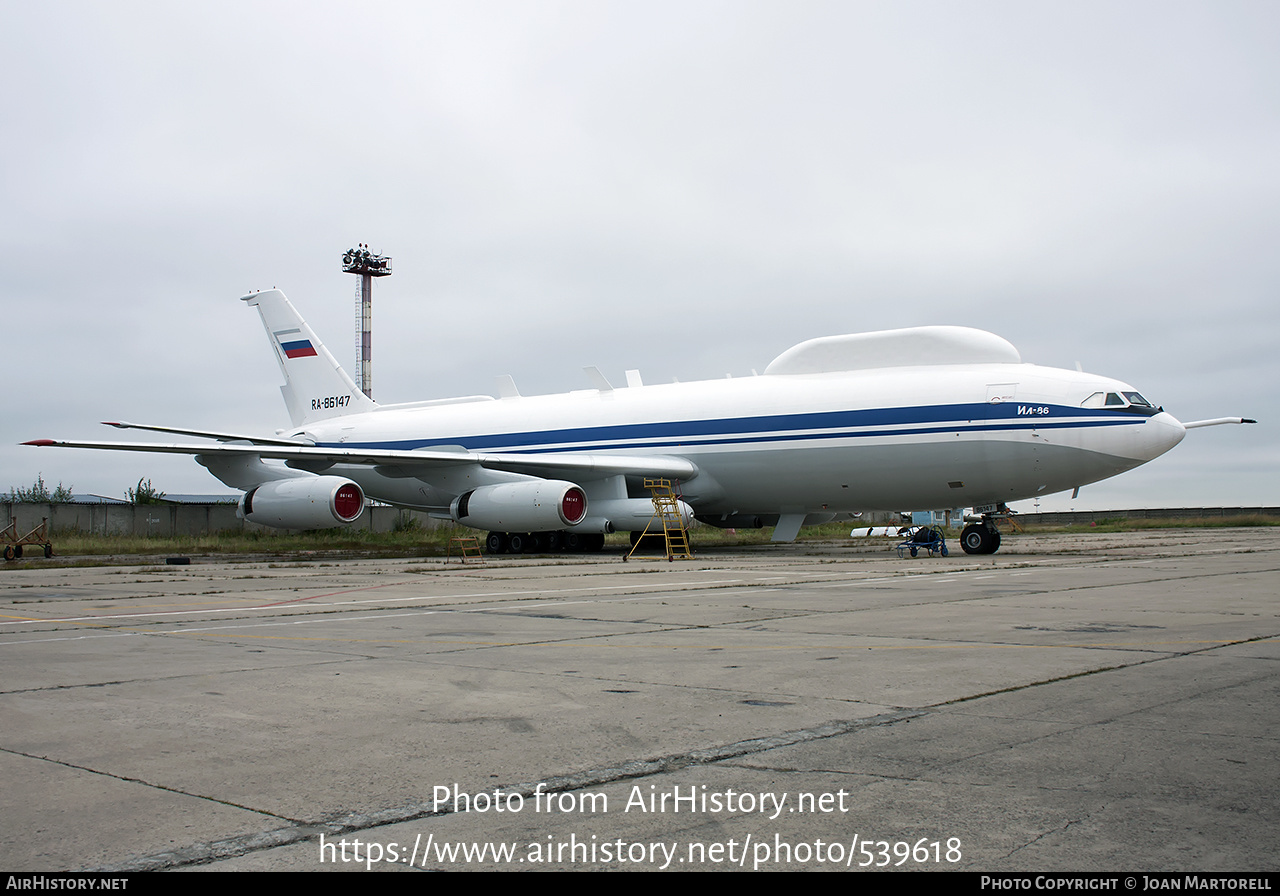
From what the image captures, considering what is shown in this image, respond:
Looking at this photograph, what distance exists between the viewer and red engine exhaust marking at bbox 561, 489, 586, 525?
23609 millimetres

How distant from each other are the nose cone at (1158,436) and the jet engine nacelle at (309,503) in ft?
57.0

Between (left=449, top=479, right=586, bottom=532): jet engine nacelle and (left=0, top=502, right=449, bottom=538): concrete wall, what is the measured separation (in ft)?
42.5

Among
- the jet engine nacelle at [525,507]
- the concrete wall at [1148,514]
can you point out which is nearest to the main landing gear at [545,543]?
the jet engine nacelle at [525,507]

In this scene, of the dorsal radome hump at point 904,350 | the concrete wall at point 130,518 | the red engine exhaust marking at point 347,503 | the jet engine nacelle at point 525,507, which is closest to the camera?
the dorsal radome hump at point 904,350

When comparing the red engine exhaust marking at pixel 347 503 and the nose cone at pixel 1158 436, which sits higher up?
the nose cone at pixel 1158 436

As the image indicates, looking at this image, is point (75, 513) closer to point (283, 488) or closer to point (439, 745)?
point (283, 488)

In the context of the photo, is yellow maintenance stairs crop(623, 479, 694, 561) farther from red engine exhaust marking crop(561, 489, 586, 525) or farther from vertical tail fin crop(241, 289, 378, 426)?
vertical tail fin crop(241, 289, 378, 426)

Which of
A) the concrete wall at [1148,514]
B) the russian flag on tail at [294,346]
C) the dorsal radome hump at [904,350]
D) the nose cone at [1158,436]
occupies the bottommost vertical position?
the concrete wall at [1148,514]

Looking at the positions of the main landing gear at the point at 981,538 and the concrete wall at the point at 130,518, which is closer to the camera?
the main landing gear at the point at 981,538

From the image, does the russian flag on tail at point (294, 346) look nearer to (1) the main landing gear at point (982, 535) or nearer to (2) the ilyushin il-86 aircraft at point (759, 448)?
(2) the ilyushin il-86 aircraft at point (759, 448)

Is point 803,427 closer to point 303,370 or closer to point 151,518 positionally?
point 303,370

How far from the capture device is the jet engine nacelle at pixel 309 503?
80.3 ft

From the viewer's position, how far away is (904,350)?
2303 centimetres

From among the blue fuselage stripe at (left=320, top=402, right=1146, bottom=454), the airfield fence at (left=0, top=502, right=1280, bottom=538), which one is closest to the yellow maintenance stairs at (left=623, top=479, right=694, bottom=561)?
the blue fuselage stripe at (left=320, top=402, right=1146, bottom=454)
